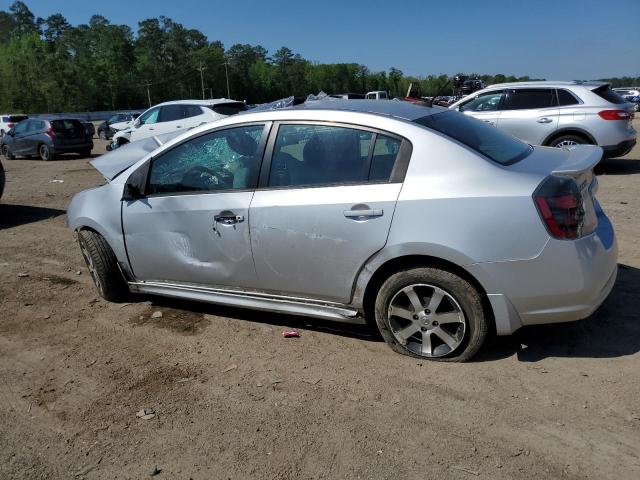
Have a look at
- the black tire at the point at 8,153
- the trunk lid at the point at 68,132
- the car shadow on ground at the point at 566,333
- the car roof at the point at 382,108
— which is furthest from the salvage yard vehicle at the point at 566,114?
the black tire at the point at 8,153

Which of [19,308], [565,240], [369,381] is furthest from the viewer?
[19,308]

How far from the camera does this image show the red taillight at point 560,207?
2865mm

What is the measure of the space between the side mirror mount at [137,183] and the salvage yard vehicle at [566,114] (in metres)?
7.63

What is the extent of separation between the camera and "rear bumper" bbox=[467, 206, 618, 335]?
288 cm

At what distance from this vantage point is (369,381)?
10.5 ft

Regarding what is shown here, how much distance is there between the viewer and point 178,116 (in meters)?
14.2

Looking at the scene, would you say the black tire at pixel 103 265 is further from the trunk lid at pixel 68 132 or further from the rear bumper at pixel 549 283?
the trunk lid at pixel 68 132

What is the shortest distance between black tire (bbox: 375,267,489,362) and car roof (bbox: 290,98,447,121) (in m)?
1.05

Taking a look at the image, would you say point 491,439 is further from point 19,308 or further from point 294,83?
point 294,83

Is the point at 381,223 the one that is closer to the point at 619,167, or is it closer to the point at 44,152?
the point at 619,167

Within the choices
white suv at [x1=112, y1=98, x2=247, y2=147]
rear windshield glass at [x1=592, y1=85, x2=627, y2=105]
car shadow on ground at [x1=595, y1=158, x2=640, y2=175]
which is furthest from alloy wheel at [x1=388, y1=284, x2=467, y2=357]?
white suv at [x1=112, y1=98, x2=247, y2=147]

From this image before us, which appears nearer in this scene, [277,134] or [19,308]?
[277,134]

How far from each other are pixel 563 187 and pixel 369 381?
1.61 metres

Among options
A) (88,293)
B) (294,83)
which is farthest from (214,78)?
(88,293)
